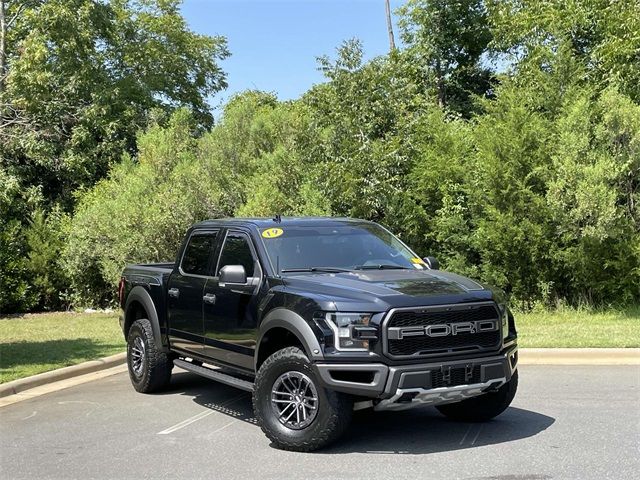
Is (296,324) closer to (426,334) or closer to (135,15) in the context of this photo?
(426,334)

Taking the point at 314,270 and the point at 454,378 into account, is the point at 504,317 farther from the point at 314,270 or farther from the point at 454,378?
the point at 314,270

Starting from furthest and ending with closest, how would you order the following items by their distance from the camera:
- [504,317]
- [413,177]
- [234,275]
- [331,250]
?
[413,177] < [331,250] < [234,275] < [504,317]

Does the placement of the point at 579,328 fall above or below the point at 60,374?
above

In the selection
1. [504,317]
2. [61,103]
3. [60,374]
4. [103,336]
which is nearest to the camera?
[504,317]

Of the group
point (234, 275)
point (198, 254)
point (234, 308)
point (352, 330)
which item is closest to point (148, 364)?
point (198, 254)

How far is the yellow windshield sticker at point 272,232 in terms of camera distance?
684 centimetres

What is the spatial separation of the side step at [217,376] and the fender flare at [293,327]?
28 cm

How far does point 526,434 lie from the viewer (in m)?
6.15

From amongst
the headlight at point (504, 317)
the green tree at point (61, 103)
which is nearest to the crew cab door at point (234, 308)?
the headlight at point (504, 317)

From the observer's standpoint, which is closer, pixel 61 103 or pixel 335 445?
pixel 335 445

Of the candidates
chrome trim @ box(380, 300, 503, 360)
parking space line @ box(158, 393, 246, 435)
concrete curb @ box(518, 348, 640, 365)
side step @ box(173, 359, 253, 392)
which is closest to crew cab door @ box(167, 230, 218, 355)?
side step @ box(173, 359, 253, 392)

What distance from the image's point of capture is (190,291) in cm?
745

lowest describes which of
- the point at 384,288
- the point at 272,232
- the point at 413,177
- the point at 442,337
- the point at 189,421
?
the point at 189,421

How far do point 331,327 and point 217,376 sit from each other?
1.89 meters
